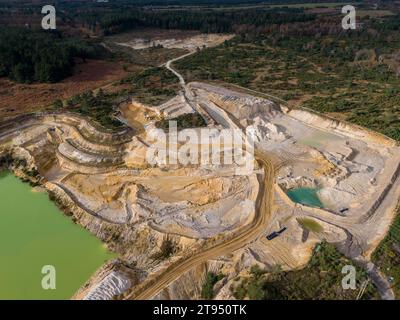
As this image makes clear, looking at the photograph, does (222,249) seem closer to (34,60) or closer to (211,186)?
(211,186)

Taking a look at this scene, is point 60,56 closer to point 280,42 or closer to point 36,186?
point 36,186

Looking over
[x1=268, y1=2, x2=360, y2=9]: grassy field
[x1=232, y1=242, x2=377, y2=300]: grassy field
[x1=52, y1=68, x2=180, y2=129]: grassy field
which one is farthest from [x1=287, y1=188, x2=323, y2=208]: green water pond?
[x1=268, y1=2, x2=360, y2=9]: grassy field

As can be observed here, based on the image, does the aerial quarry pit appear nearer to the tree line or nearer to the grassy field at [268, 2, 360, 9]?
the tree line

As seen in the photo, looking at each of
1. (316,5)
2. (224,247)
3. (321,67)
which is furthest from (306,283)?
(316,5)

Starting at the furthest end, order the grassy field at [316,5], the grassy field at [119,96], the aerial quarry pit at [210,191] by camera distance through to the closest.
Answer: the grassy field at [316,5], the grassy field at [119,96], the aerial quarry pit at [210,191]

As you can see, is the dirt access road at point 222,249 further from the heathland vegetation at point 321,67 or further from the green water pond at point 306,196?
the heathland vegetation at point 321,67

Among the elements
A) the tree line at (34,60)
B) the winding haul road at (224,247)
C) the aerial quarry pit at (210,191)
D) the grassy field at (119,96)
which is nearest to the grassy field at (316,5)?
the grassy field at (119,96)

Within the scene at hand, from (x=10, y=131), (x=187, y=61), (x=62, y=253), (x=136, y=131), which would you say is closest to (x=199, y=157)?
(x=136, y=131)
